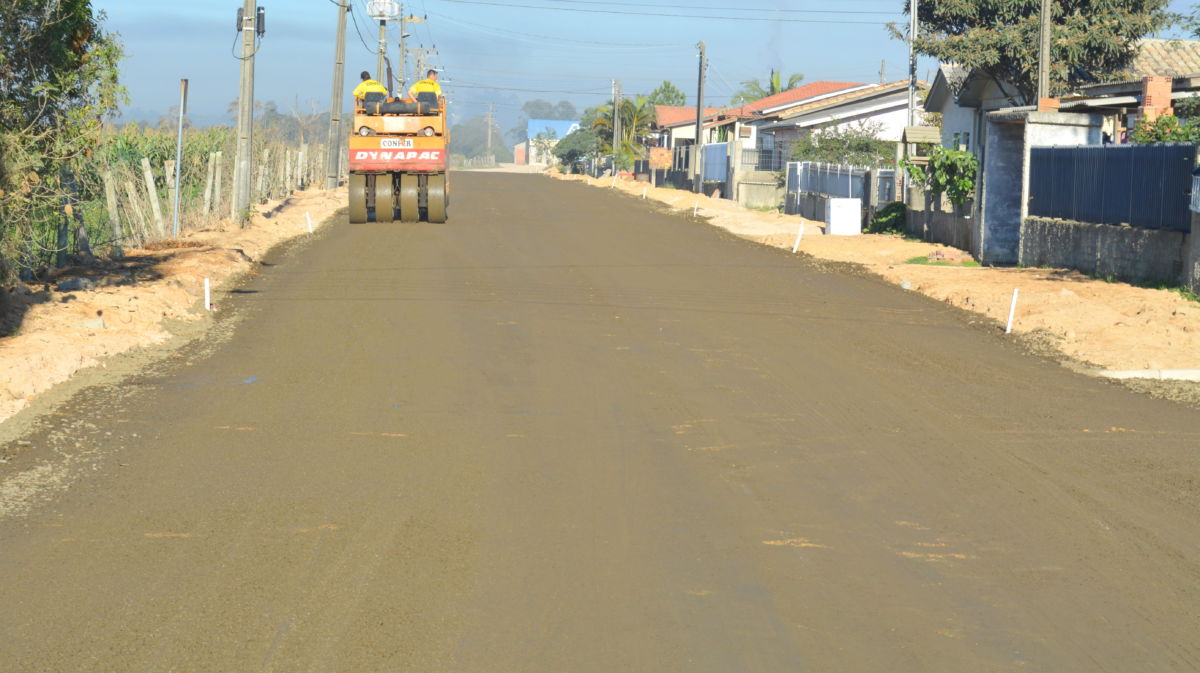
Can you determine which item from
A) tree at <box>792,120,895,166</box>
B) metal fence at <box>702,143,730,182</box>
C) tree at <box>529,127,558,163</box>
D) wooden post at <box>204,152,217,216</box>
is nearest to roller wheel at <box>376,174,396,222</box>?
wooden post at <box>204,152,217,216</box>

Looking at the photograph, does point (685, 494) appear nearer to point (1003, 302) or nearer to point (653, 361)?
point (653, 361)

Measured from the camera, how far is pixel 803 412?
402 inches

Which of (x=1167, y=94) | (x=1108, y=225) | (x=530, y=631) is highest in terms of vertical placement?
(x=1167, y=94)

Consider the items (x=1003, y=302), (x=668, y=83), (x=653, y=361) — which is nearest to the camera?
(x=653, y=361)

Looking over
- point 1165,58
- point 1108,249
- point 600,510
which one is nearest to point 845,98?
point 1165,58

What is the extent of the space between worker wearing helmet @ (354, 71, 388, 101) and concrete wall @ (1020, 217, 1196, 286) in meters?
15.9

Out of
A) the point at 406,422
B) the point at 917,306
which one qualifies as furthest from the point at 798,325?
the point at 406,422

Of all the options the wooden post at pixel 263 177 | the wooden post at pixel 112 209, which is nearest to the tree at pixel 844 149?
the wooden post at pixel 263 177

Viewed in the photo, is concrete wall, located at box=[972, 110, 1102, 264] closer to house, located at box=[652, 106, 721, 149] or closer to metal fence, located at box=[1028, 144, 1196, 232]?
metal fence, located at box=[1028, 144, 1196, 232]

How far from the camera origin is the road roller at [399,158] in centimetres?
2978

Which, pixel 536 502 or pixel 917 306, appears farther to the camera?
pixel 917 306

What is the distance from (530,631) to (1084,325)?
10912 millimetres

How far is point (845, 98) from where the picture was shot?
199 ft

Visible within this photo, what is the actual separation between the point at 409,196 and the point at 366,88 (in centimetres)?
303
